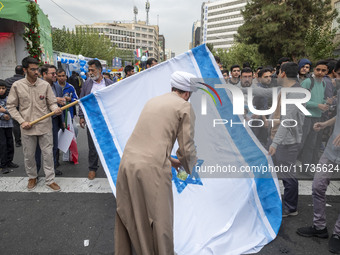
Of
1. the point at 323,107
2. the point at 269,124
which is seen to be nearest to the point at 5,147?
the point at 269,124

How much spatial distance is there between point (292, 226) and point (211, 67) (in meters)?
2.25

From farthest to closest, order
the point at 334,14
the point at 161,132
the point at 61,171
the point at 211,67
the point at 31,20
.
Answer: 1. the point at 334,14
2. the point at 31,20
3. the point at 61,171
4. the point at 211,67
5. the point at 161,132

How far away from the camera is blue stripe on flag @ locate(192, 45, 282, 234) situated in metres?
3.01

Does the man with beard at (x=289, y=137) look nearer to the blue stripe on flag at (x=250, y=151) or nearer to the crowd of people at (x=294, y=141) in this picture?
the crowd of people at (x=294, y=141)

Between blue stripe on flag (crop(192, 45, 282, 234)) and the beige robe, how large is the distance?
136 centimetres

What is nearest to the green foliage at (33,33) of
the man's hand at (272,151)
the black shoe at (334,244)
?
the man's hand at (272,151)

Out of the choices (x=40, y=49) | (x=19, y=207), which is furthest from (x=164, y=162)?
(x=40, y=49)

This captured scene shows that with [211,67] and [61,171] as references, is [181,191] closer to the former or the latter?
[211,67]

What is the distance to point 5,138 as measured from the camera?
504 centimetres

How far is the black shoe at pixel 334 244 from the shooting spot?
2.66 m

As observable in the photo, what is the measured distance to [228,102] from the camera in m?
3.32

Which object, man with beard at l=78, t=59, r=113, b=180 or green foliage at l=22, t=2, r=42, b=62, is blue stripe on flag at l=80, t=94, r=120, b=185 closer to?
man with beard at l=78, t=59, r=113, b=180

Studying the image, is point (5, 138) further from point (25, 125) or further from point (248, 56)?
point (248, 56)

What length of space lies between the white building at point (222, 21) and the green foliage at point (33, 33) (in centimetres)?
9526
